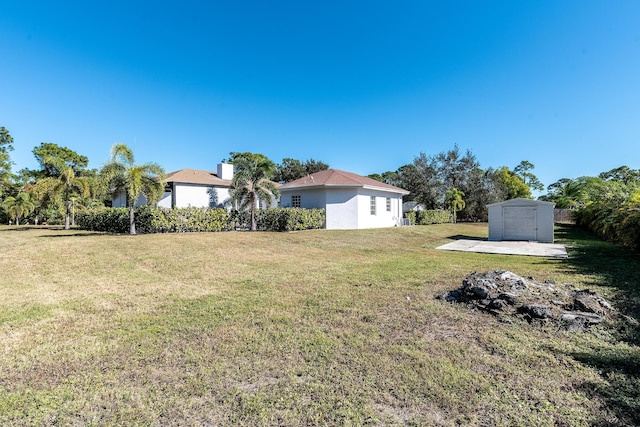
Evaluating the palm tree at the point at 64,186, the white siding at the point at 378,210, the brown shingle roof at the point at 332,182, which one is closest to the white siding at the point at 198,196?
the palm tree at the point at 64,186

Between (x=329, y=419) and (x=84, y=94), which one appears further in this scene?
(x=84, y=94)

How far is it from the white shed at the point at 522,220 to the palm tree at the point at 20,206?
1431 inches

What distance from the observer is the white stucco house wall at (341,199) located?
21422 millimetres

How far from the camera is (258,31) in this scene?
1755cm

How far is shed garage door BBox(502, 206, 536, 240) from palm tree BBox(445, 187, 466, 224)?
58.0 feet

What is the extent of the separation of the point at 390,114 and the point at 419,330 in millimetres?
22497

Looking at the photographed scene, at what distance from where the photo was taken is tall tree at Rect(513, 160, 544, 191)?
69.4m

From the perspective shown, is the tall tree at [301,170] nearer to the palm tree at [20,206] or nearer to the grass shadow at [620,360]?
the palm tree at [20,206]

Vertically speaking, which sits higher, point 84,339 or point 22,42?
point 22,42

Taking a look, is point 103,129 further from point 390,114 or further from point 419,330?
point 419,330

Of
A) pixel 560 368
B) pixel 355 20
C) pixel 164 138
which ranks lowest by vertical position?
pixel 560 368

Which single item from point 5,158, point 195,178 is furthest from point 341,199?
point 5,158

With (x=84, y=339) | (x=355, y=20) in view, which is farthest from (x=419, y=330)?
(x=355, y=20)

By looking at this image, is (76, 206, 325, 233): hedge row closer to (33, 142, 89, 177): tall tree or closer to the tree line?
the tree line
